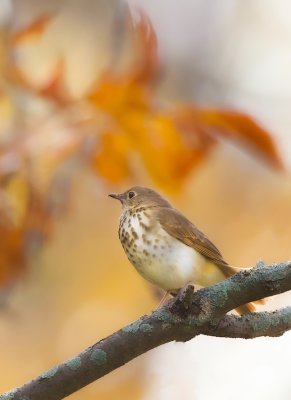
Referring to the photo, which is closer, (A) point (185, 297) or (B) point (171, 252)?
(A) point (185, 297)

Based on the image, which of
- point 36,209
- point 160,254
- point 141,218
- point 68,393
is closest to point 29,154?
point 36,209

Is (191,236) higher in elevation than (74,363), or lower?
higher

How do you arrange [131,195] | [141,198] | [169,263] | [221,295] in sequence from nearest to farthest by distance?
1. [221,295]
2. [169,263]
3. [141,198]
4. [131,195]

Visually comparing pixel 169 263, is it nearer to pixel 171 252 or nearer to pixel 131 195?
Result: pixel 171 252

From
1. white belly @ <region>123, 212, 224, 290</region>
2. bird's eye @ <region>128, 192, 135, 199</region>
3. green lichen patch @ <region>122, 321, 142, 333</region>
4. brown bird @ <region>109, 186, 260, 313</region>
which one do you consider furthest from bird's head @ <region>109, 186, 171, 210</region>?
green lichen patch @ <region>122, 321, 142, 333</region>

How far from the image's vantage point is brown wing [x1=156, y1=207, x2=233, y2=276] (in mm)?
3031

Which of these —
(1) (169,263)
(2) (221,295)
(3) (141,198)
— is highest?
(3) (141,198)

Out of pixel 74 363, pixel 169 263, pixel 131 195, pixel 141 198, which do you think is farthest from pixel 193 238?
pixel 74 363

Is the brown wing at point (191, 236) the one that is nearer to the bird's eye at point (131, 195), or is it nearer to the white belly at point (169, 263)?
the white belly at point (169, 263)

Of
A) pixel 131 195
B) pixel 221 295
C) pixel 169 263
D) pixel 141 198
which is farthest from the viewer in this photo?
pixel 131 195

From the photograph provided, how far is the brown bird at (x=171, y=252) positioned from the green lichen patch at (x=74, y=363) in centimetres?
67

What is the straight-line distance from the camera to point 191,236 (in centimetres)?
307

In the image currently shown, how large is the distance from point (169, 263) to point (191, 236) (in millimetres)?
128

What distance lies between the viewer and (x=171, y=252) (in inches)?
121
